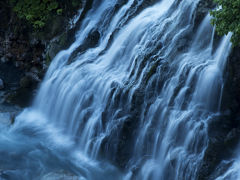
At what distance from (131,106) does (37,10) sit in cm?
855

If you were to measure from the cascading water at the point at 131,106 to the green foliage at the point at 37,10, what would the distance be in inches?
Result: 129

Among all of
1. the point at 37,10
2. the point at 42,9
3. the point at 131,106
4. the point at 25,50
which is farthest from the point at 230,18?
the point at 25,50

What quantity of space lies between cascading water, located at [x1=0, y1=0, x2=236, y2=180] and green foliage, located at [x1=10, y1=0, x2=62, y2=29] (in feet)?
10.8

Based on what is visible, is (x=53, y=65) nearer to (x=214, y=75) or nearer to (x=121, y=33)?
(x=121, y=33)

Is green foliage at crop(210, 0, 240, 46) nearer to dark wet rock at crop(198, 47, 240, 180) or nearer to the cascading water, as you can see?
dark wet rock at crop(198, 47, 240, 180)

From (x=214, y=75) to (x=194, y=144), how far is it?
78.7 inches

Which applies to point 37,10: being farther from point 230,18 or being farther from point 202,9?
point 230,18

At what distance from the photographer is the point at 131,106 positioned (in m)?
11.6

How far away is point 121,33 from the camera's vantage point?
1449 cm

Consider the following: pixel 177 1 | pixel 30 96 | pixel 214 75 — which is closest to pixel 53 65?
pixel 30 96

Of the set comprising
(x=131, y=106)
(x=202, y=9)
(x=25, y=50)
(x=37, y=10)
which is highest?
(x=37, y=10)

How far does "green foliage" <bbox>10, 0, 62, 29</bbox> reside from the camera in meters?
17.3

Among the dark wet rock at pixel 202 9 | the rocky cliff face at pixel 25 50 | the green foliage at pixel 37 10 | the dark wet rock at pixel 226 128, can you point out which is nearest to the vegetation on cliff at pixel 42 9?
the green foliage at pixel 37 10

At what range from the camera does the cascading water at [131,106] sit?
10281 mm
